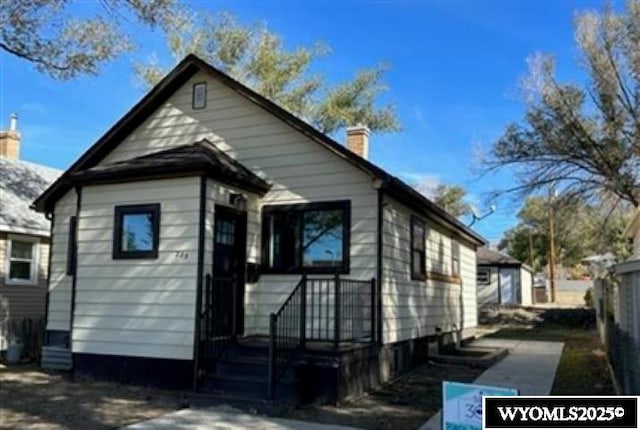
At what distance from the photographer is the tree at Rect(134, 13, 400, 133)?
2597 cm

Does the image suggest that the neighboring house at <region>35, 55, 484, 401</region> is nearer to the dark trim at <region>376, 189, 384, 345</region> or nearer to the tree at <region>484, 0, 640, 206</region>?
the dark trim at <region>376, 189, 384, 345</region>

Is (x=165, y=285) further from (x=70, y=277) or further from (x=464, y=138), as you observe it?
(x=464, y=138)

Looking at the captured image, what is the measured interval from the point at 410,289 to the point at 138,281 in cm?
508

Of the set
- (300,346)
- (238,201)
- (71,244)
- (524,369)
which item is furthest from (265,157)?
(524,369)

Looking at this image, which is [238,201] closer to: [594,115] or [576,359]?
A: [576,359]

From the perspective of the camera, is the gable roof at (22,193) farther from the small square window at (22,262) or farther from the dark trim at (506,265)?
the dark trim at (506,265)

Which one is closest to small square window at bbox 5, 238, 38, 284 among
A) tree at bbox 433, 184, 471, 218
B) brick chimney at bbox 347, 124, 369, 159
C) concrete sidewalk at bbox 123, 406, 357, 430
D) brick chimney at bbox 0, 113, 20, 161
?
brick chimney at bbox 0, 113, 20, 161

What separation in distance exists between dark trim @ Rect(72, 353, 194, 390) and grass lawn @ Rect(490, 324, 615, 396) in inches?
232

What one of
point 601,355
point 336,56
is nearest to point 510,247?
point 336,56

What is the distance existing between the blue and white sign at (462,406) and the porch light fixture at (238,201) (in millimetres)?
6572

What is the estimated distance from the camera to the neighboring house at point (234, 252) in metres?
9.19

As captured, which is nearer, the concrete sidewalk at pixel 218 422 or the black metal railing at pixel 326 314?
the concrete sidewalk at pixel 218 422

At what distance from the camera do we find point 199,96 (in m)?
11.5

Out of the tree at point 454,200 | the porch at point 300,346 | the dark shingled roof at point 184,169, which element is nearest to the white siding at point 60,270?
the dark shingled roof at point 184,169
